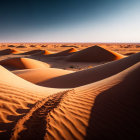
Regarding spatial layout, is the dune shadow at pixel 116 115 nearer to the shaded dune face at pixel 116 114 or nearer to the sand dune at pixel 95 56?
the shaded dune face at pixel 116 114

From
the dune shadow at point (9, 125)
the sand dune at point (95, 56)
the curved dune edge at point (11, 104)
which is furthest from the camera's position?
the sand dune at point (95, 56)

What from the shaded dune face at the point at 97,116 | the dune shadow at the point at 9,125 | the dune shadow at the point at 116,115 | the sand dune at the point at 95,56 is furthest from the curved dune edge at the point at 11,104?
the sand dune at the point at 95,56

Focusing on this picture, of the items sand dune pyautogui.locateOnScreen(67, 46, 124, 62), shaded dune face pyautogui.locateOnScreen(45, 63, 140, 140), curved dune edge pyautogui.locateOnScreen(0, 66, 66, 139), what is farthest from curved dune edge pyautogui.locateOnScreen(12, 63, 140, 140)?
sand dune pyautogui.locateOnScreen(67, 46, 124, 62)

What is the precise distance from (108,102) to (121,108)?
35cm

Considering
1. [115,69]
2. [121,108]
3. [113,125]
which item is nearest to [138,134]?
[113,125]

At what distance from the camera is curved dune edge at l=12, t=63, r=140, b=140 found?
7.08 ft

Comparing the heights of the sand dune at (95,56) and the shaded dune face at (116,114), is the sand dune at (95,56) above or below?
below

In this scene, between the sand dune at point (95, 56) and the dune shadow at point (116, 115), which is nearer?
the dune shadow at point (116, 115)

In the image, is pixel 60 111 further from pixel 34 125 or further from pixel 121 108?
pixel 121 108

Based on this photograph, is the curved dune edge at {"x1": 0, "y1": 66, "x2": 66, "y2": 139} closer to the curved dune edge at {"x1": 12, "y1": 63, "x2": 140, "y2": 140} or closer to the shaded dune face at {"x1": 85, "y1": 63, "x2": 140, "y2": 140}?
the curved dune edge at {"x1": 12, "y1": 63, "x2": 140, "y2": 140}

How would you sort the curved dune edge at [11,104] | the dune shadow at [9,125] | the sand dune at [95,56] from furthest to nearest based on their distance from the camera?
1. the sand dune at [95,56]
2. the curved dune edge at [11,104]
3. the dune shadow at [9,125]

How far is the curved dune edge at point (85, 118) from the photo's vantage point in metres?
2.16

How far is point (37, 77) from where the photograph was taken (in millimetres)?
9547

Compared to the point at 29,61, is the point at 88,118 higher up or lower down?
higher up
